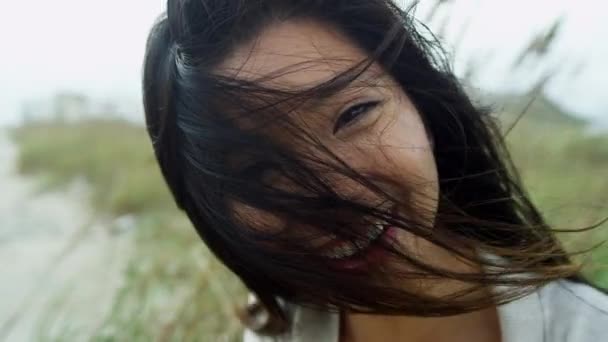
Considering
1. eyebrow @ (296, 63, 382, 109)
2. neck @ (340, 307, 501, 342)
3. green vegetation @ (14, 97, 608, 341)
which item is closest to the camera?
eyebrow @ (296, 63, 382, 109)

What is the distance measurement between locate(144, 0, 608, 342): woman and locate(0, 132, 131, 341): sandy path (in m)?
0.71

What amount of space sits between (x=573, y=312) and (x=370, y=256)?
0.20 meters

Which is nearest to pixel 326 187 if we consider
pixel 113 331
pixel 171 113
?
pixel 171 113

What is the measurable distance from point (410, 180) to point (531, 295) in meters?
0.17

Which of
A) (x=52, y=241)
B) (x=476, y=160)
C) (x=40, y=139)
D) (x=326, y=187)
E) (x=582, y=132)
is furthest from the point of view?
(x=40, y=139)

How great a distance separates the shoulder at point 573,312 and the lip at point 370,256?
17 centimetres

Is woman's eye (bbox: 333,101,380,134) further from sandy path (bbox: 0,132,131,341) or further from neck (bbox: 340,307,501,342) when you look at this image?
sandy path (bbox: 0,132,131,341)

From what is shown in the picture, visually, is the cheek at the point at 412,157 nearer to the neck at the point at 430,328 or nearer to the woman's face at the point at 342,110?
the woman's face at the point at 342,110

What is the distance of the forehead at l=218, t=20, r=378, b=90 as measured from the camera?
50 centimetres

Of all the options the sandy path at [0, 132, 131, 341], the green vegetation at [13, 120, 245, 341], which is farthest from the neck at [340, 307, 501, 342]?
the sandy path at [0, 132, 131, 341]

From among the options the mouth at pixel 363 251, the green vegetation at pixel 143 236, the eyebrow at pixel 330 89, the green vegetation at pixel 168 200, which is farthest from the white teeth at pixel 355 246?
the green vegetation at pixel 143 236

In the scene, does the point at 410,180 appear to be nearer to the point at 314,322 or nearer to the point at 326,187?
the point at 326,187

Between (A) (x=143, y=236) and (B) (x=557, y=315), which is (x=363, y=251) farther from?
(A) (x=143, y=236)

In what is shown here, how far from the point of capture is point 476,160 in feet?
2.19
